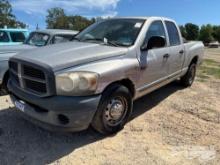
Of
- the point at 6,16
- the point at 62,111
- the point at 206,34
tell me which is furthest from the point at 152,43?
the point at 206,34

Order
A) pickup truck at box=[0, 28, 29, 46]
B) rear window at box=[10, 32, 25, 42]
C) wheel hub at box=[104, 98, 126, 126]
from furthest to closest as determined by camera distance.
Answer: rear window at box=[10, 32, 25, 42] < pickup truck at box=[0, 28, 29, 46] < wheel hub at box=[104, 98, 126, 126]

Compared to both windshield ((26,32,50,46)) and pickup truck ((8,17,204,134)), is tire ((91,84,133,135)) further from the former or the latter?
windshield ((26,32,50,46))

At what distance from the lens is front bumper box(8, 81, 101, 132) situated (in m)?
3.60

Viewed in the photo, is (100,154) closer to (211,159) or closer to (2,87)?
(211,159)

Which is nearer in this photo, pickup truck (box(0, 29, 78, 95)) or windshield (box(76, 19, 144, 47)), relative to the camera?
windshield (box(76, 19, 144, 47))

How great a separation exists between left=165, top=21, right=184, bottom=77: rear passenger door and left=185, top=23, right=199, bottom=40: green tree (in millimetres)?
55957

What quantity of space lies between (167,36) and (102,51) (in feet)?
7.23

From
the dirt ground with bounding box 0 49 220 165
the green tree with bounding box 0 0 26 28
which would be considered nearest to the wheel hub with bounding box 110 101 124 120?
the dirt ground with bounding box 0 49 220 165

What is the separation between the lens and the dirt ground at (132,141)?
12.5ft

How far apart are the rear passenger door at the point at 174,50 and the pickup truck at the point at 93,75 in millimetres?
356

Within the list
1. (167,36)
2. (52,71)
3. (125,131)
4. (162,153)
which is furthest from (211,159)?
(167,36)

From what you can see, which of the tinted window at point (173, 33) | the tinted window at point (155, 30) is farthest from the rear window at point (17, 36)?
the tinted window at point (155, 30)

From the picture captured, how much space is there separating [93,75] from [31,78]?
886 millimetres

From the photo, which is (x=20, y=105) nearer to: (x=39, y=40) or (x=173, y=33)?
(x=173, y=33)
